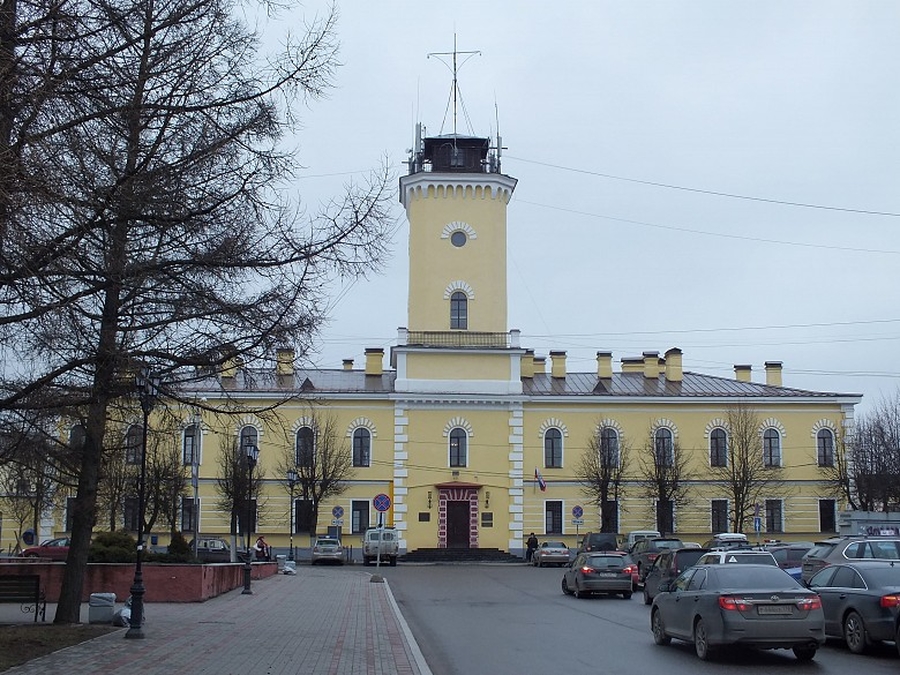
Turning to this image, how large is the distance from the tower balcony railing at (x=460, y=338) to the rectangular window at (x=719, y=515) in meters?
15.3

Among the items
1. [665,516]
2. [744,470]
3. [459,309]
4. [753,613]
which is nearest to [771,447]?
[744,470]

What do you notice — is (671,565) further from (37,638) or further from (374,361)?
(374,361)

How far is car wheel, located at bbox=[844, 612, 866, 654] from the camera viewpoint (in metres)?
16.8

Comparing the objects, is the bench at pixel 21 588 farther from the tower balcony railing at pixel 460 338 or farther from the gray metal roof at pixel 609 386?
the tower balcony railing at pixel 460 338

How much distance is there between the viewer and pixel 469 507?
60.6 metres

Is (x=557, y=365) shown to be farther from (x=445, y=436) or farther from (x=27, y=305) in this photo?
(x=27, y=305)

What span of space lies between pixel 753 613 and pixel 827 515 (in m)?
51.1

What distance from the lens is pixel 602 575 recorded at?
3108cm

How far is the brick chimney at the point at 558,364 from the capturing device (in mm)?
68188

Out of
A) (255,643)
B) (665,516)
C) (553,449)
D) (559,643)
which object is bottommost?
(559,643)

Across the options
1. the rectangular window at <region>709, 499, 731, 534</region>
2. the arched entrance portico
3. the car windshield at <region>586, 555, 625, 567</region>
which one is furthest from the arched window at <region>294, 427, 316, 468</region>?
the car windshield at <region>586, 555, 625, 567</region>

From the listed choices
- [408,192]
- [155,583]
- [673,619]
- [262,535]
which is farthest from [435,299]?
[673,619]

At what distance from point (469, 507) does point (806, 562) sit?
3545cm

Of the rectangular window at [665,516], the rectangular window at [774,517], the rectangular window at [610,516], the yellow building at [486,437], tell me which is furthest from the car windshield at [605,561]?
the rectangular window at [774,517]
